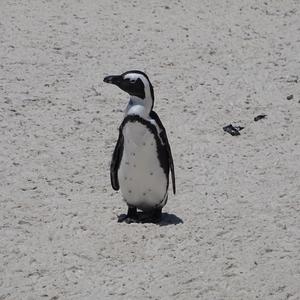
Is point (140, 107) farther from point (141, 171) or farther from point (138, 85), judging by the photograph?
point (141, 171)

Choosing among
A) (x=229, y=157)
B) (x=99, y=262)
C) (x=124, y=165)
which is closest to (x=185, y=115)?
(x=229, y=157)

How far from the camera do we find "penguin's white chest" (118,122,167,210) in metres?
5.81

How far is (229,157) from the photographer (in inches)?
297

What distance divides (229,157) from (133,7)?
4368mm

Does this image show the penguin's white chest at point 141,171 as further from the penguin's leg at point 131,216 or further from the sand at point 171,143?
the sand at point 171,143

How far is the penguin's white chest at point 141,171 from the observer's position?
581 cm

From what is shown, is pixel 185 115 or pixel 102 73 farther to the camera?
pixel 102 73

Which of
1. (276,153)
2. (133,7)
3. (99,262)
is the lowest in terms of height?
(99,262)

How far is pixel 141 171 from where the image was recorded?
5.94 m

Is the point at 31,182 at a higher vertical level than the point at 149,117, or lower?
lower

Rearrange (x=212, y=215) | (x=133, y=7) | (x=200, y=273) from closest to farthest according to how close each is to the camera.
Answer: (x=200, y=273), (x=212, y=215), (x=133, y=7)

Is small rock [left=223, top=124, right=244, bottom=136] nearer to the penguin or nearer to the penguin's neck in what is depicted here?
the penguin

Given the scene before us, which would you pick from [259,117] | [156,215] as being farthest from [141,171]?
[259,117]

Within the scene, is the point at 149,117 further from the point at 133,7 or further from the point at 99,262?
the point at 133,7
